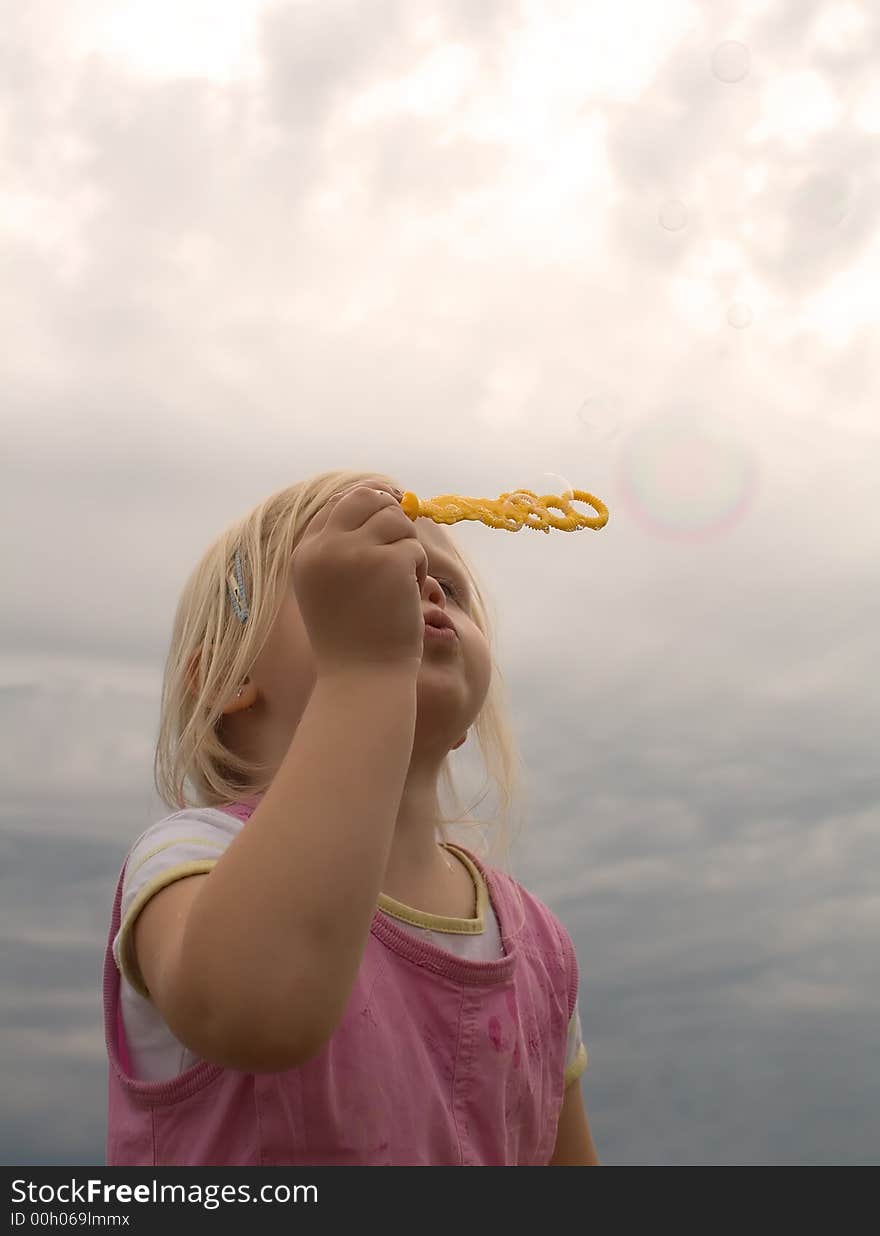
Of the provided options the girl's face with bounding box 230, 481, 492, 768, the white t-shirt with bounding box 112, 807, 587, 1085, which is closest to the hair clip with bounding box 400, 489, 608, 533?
the girl's face with bounding box 230, 481, 492, 768

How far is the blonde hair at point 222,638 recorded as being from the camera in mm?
2680

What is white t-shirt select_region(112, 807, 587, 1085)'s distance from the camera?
6.66ft

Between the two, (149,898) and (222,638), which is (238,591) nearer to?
(222,638)

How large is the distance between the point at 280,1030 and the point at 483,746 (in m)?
1.91

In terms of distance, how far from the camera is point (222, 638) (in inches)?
108

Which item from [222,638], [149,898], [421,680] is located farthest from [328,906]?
[222,638]

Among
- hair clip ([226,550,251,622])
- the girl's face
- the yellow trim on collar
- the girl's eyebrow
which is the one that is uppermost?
the girl's eyebrow

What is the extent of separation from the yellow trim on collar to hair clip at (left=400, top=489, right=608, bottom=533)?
2.67ft

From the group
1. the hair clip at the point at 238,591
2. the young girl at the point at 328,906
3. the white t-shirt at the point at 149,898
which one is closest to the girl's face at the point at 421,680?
the young girl at the point at 328,906

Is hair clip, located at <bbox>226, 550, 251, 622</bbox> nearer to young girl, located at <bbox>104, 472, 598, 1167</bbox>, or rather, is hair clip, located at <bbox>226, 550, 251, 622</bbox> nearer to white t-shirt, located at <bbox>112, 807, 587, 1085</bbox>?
young girl, located at <bbox>104, 472, 598, 1167</bbox>

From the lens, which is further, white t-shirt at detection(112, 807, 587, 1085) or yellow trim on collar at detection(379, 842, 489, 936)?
yellow trim on collar at detection(379, 842, 489, 936)

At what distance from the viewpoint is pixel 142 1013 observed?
220 centimetres
